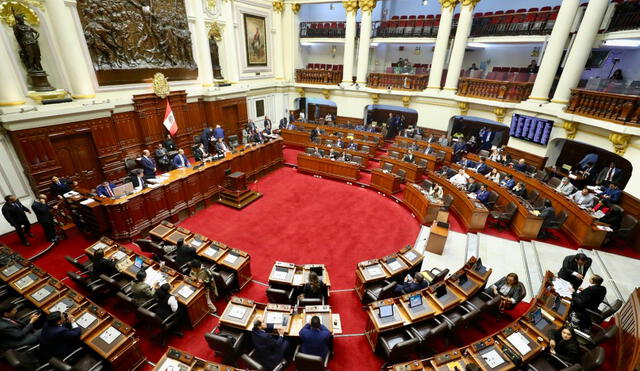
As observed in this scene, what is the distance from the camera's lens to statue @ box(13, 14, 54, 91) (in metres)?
8.16

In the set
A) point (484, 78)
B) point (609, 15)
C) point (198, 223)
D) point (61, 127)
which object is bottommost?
point (198, 223)

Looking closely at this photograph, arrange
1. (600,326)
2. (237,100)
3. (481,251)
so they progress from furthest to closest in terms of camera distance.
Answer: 1. (237,100)
2. (481,251)
3. (600,326)

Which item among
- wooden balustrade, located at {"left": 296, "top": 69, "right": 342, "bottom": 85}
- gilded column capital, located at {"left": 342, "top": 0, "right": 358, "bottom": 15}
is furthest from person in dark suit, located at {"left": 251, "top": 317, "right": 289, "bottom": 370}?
gilded column capital, located at {"left": 342, "top": 0, "right": 358, "bottom": 15}

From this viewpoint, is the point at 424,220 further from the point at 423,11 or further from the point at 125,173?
the point at 423,11

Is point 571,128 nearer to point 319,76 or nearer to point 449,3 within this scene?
point 449,3

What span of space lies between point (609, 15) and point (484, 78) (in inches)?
172

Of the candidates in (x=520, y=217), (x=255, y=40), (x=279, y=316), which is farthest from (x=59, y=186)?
(x=520, y=217)

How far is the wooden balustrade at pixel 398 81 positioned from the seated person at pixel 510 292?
40.3ft

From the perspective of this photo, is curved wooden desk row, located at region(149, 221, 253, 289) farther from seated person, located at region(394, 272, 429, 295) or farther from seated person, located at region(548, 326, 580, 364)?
seated person, located at region(548, 326, 580, 364)

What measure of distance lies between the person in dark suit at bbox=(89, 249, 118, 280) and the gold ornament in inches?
323

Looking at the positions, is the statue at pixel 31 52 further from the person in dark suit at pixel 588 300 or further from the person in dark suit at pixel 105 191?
the person in dark suit at pixel 588 300

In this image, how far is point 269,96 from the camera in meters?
18.9

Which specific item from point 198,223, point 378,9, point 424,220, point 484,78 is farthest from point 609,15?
point 198,223

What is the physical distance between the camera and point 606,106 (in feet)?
30.0
